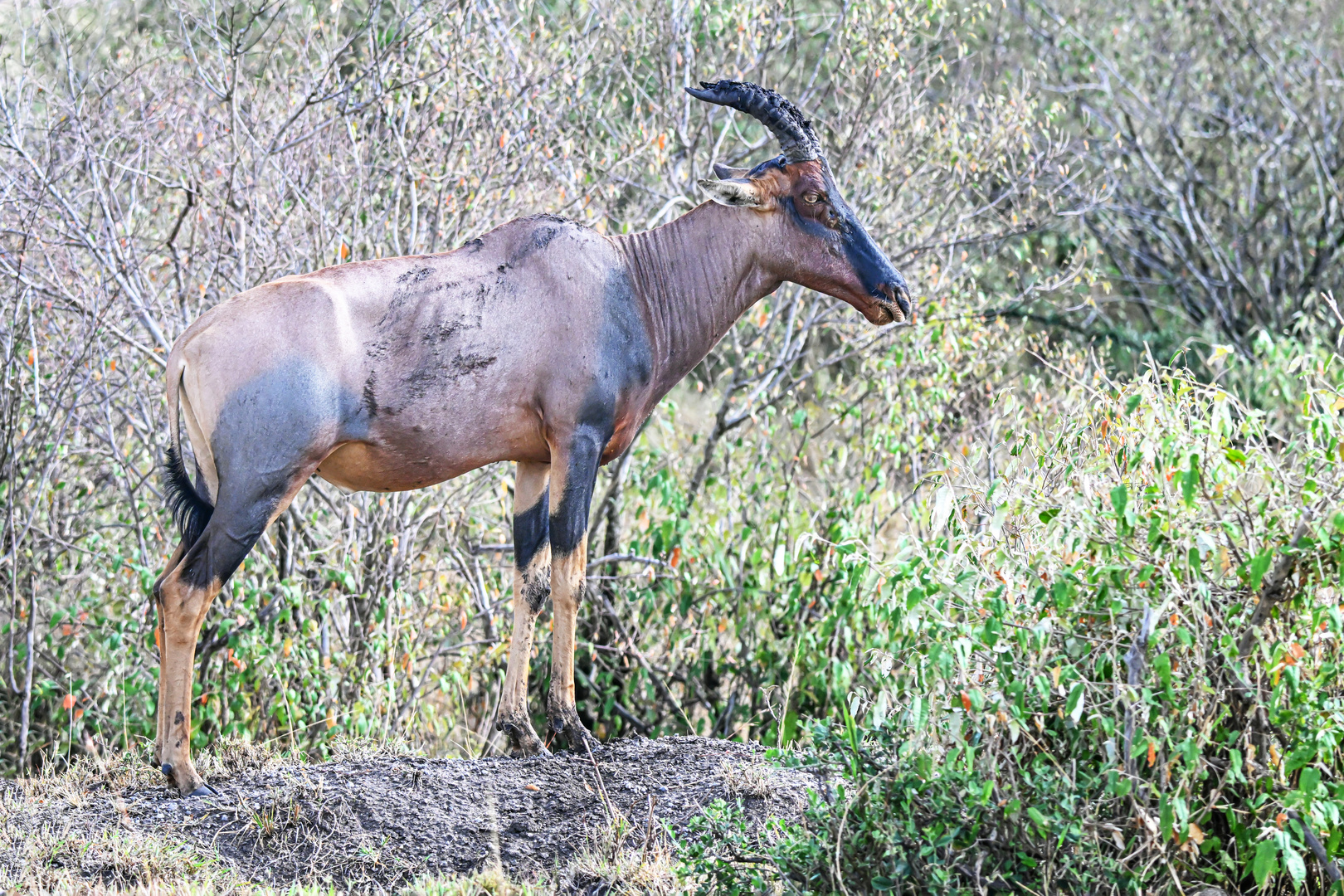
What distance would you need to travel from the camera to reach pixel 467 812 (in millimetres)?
6227

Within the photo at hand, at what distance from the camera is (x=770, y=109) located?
6.50 metres

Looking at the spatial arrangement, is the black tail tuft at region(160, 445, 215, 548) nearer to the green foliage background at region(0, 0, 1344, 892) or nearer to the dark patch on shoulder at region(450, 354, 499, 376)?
the dark patch on shoulder at region(450, 354, 499, 376)

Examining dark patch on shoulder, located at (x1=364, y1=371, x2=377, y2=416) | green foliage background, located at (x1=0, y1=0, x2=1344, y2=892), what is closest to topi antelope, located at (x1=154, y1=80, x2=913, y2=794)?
dark patch on shoulder, located at (x1=364, y1=371, x2=377, y2=416)

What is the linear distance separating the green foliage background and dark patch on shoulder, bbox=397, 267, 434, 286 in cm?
222

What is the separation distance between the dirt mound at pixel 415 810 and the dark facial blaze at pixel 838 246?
7.26 feet

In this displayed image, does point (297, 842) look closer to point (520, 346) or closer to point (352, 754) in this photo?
point (352, 754)

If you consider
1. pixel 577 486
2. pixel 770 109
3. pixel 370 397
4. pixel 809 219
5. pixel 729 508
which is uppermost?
pixel 770 109

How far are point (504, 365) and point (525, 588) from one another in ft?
3.86

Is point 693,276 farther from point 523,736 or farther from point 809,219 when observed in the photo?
point 523,736

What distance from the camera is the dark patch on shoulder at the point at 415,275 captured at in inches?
246

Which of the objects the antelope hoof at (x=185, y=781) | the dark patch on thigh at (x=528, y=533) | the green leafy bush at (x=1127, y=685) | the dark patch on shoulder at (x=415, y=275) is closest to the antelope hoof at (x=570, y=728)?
the dark patch on thigh at (x=528, y=533)

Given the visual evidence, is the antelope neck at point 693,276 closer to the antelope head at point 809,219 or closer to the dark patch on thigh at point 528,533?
the antelope head at point 809,219

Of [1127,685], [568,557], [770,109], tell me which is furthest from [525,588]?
[1127,685]

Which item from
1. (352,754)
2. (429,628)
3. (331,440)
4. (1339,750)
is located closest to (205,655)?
(429,628)
